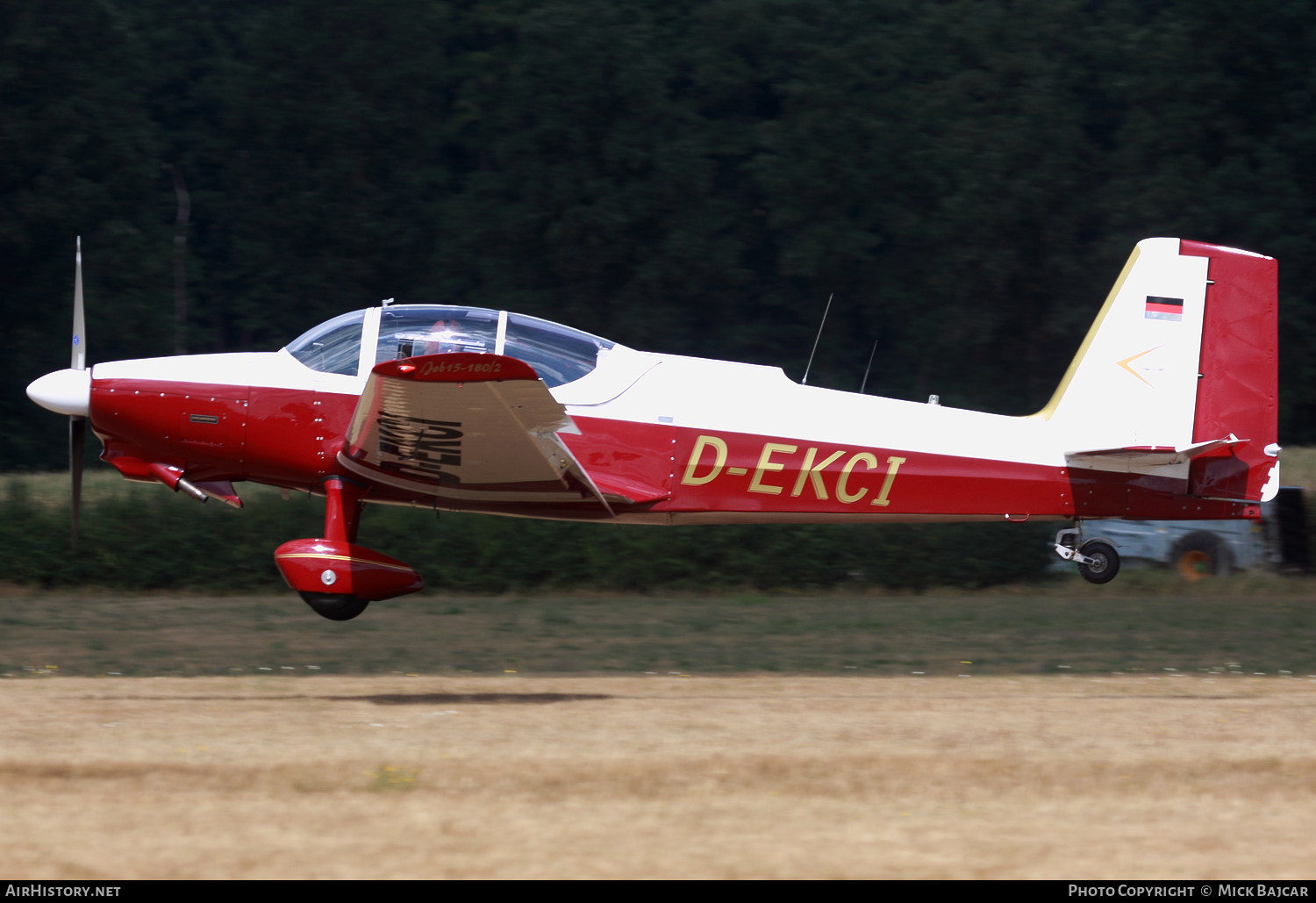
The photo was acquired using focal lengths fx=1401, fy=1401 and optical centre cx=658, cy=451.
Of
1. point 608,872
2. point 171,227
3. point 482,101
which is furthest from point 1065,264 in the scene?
point 608,872

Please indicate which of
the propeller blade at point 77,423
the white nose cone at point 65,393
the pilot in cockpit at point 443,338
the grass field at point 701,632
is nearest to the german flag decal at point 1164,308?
the pilot in cockpit at point 443,338

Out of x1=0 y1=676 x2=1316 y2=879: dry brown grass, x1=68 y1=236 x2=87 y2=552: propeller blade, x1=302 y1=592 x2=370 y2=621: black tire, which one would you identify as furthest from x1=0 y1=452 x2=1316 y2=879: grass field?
x1=68 y1=236 x2=87 y2=552: propeller blade

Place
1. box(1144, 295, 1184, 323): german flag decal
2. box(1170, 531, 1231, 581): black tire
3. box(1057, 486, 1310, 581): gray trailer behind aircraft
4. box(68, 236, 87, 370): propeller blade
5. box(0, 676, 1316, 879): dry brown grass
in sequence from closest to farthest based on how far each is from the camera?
box(0, 676, 1316, 879): dry brown grass
box(68, 236, 87, 370): propeller blade
box(1144, 295, 1184, 323): german flag decal
box(1057, 486, 1310, 581): gray trailer behind aircraft
box(1170, 531, 1231, 581): black tire

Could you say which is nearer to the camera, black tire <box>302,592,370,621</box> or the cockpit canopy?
the cockpit canopy

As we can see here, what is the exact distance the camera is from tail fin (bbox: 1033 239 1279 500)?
387 inches

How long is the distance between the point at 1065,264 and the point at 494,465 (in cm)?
2254

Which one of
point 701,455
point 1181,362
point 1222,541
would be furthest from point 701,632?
point 1181,362

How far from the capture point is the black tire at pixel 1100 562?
980 cm

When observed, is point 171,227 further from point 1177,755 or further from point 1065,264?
point 1177,755

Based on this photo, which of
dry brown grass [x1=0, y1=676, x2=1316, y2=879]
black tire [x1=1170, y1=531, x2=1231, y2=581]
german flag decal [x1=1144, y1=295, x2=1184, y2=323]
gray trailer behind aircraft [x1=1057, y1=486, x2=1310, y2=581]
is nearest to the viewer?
dry brown grass [x1=0, y1=676, x2=1316, y2=879]

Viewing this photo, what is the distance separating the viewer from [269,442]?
948 cm

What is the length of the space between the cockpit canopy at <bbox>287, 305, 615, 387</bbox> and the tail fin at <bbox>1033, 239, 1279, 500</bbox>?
3419 mm

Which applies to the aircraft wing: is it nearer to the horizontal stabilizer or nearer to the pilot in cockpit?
the pilot in cockpit

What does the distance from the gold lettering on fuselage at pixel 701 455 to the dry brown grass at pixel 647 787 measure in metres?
1.80
